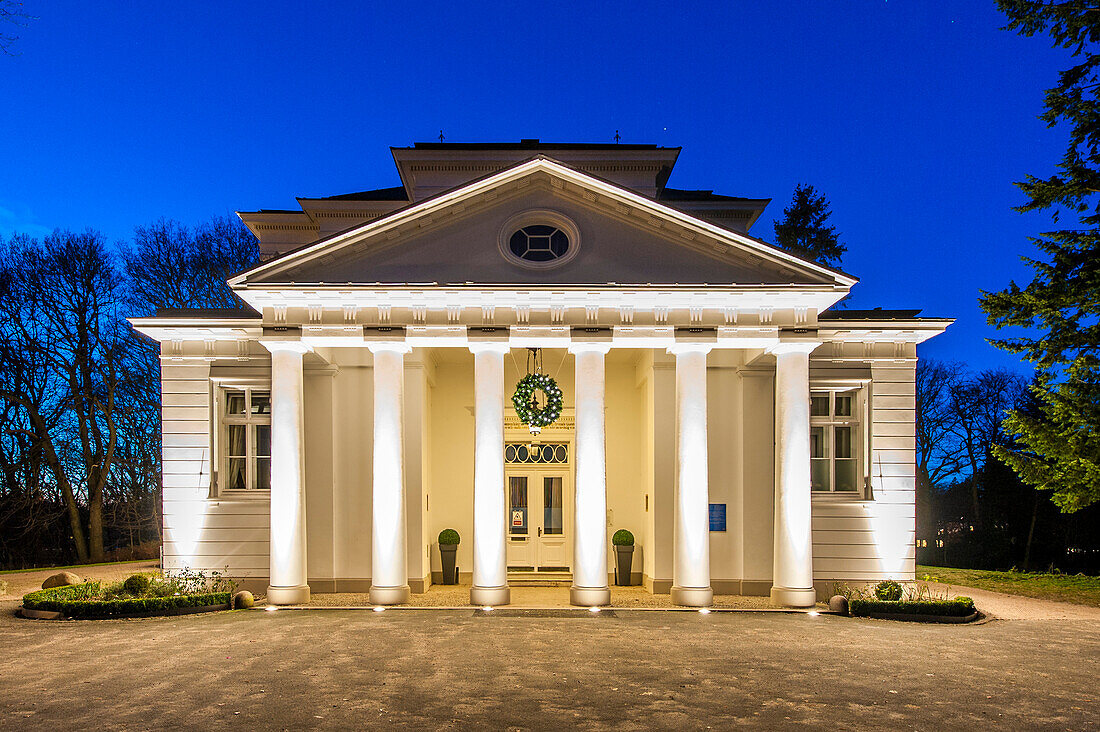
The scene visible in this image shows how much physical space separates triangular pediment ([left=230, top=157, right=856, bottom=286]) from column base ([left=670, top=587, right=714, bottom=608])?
18.2 ft

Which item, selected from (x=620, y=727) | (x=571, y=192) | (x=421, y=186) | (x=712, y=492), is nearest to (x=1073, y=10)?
(x=571, y=192)

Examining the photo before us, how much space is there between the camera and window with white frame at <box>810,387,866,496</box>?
53.3 ft

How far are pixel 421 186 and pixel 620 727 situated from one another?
1713 centimetres

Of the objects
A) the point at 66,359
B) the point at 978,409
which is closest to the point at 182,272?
the point at 66,359

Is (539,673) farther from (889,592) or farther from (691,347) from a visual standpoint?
(889,592)

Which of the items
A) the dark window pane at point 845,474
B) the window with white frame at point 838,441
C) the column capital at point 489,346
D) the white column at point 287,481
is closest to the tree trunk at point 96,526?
the white column at point 287,481

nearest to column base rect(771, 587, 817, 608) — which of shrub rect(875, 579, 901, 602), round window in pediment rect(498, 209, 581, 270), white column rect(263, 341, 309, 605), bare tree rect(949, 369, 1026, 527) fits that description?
shrub rect(875, 579, 901, 602)

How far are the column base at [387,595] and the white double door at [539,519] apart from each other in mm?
4415

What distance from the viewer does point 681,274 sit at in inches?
577

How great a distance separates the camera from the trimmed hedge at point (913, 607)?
1335 centimetres

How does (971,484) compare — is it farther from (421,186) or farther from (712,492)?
(421,186)

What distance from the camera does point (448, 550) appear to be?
17516 mm

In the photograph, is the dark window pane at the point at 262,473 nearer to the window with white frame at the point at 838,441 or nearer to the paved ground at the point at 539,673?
the paved ground at the point at 539,673

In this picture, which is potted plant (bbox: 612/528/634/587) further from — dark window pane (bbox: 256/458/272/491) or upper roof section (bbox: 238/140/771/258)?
upper roof section (bbox: 238/140/771/258)
